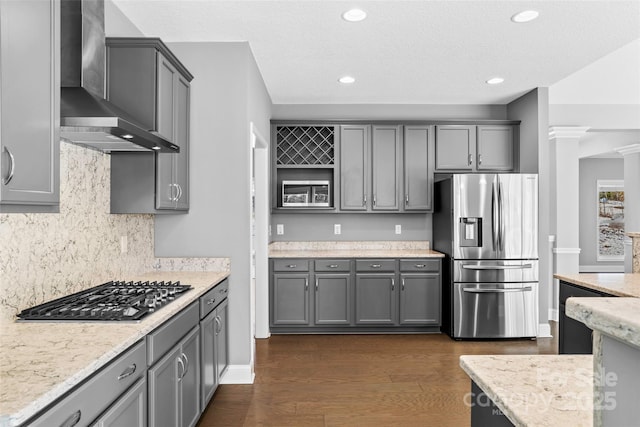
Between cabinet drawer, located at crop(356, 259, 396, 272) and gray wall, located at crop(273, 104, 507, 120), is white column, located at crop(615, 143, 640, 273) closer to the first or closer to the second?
gray wall, located at crop(273, 104, 507, 120)

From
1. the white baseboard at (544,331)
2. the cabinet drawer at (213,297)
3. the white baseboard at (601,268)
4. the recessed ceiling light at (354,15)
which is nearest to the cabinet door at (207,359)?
the cabinet drawer at (213,297)

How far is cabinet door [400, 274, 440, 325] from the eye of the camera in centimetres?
480

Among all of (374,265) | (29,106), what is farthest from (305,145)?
(29,106)

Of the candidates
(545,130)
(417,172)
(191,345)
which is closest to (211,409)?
(191,345)

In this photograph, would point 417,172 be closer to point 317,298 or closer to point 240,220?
point 317,298

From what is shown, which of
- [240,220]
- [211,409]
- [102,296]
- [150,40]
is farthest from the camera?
[240,220]

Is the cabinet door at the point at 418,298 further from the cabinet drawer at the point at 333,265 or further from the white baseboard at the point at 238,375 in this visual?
the white baseboard at the point at 238,375

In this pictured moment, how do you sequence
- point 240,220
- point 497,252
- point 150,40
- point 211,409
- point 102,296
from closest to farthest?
point 102,296 < point 150,40 < point 211,409 < point 240,220 < point 497,252

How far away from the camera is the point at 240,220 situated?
3.48 m

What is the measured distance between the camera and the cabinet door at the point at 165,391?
1.91m

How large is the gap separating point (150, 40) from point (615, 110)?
5685 millimetres

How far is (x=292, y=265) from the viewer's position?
4.74 meters

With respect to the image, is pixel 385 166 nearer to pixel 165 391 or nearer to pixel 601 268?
pixel 165 391

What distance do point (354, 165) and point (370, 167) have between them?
198 mm
